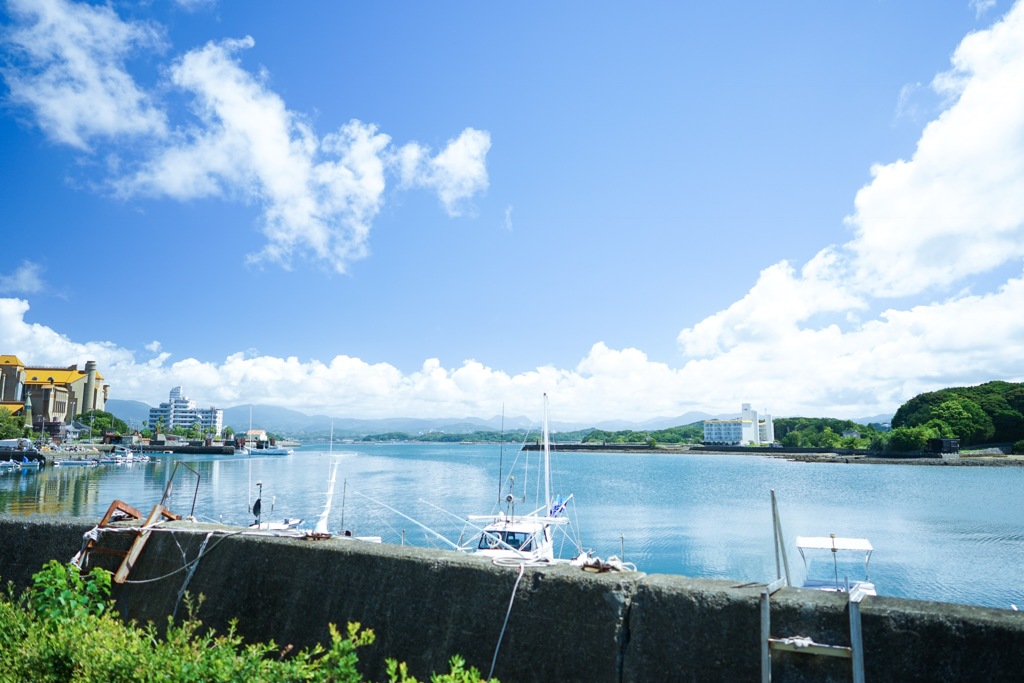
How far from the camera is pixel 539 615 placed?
3984 millimetres

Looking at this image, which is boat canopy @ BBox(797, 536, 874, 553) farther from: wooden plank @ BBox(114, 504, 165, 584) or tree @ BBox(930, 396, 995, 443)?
tree @ BBox(930, 396, 995, 443)

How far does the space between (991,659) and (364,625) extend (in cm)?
367

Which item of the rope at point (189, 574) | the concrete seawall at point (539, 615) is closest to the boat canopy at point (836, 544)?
the concrete seawall at point (539, 615)

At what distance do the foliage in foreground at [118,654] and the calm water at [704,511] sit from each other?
16.2 feet

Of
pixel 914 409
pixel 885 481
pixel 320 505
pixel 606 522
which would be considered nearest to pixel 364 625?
pixel 606 522

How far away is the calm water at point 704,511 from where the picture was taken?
2995 centimetres

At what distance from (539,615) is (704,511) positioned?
168ft

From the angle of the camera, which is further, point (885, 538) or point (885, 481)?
point (885, 481)

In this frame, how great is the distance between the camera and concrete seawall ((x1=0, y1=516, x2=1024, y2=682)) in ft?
10.3

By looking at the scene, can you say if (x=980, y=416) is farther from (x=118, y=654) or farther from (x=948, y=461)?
(x=118, y=654)

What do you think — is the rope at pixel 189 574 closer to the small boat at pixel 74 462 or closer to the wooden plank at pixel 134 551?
the wooden plank at pixel 134 551

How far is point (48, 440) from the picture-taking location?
12338 cm

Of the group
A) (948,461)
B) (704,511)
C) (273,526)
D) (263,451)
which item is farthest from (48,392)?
(948,461)

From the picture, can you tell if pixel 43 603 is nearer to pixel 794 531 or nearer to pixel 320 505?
pixel 794 531
